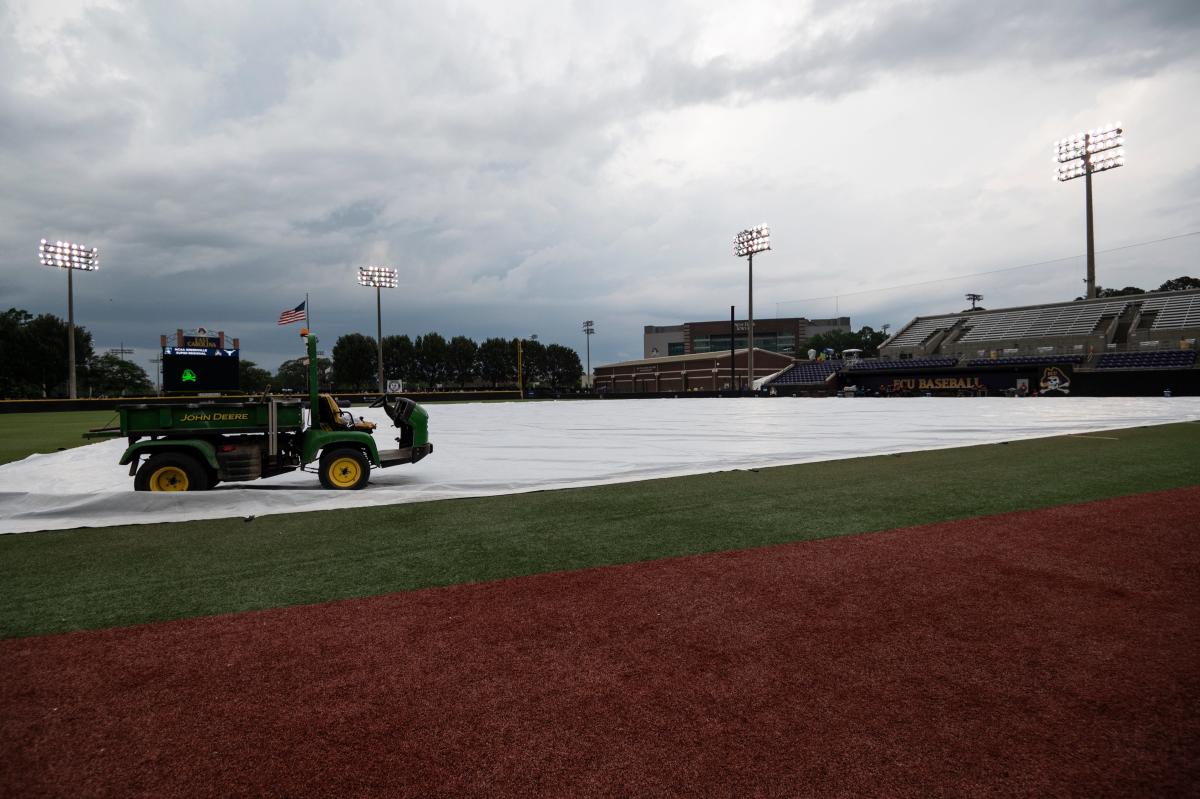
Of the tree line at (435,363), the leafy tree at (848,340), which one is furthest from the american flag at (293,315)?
the leafy tree at (848,340)

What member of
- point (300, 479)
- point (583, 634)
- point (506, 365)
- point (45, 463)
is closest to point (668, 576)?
point (583, 634)

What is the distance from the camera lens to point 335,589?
4.52m

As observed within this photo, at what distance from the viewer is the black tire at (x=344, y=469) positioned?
28.3 ft

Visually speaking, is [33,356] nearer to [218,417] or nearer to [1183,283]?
[218,417]

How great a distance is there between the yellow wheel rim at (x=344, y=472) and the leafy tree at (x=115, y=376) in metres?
101

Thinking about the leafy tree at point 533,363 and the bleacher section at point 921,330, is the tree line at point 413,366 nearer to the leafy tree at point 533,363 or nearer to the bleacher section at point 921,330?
the leafy tree at point 533,363

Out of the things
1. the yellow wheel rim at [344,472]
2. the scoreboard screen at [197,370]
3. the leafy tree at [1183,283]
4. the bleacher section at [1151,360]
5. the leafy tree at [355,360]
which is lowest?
the yellow wheel rim at [344,472]

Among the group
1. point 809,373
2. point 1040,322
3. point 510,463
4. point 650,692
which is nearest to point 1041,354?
point 1040,322

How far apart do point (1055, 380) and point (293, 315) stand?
5219cm

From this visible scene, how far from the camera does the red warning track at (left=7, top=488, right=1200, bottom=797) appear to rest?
2.36m

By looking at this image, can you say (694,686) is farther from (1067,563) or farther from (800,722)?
(1067,563)

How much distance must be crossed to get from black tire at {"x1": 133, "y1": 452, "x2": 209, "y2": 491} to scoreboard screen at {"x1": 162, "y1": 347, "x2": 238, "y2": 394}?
134 cm

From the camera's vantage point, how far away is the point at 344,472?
28.6ft

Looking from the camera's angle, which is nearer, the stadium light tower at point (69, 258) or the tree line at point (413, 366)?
the stadium light tower at point (69, 258)
